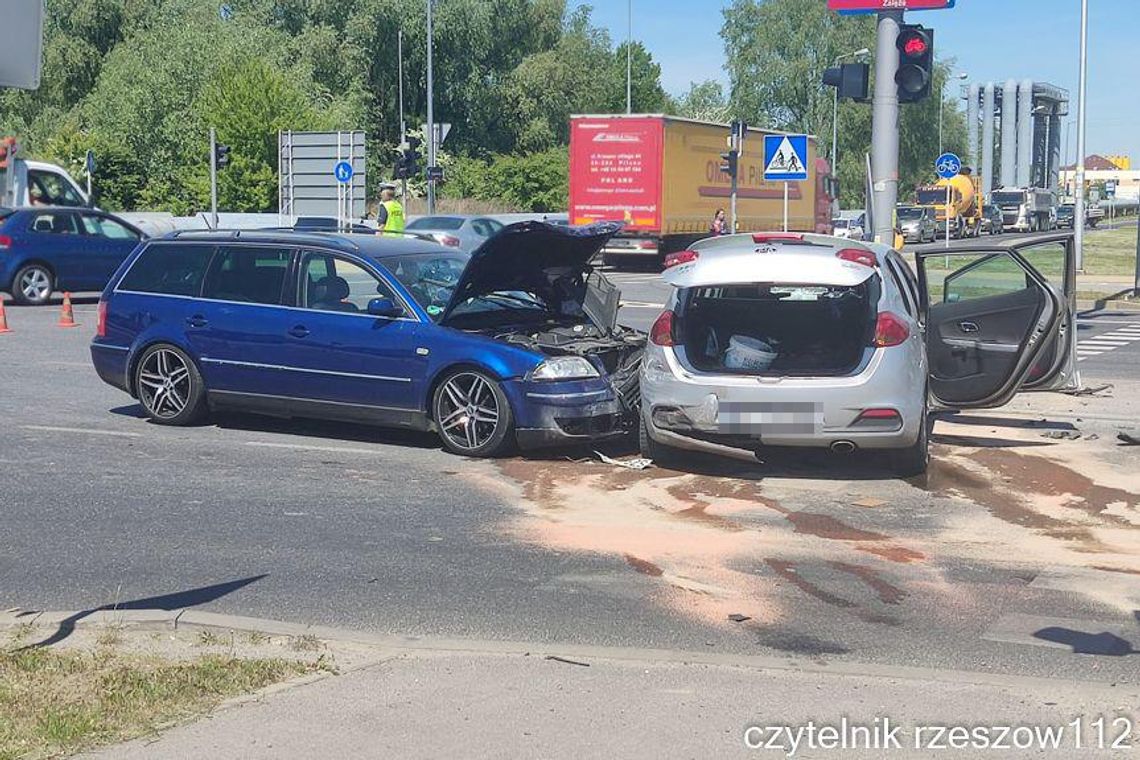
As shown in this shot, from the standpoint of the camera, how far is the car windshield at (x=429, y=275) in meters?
11.0

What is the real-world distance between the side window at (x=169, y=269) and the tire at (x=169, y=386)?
488 millimetres

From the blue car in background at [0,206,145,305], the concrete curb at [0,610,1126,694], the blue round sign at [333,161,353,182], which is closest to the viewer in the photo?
the concrete curb at [0,610,1126,694]

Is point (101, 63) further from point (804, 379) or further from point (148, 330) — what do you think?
point (804, 379)

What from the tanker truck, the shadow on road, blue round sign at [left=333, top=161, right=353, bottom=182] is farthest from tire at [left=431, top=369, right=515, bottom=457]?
the tanker truck

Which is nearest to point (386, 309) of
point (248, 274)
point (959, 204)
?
point (248, 274)

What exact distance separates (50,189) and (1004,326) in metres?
23.4

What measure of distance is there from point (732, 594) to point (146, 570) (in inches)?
115

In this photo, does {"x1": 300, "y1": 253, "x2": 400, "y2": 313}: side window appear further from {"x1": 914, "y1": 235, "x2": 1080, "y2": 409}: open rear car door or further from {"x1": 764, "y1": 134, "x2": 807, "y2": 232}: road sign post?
{"x1": 764, "y1": 134, "x2": 807, "y2": 232}: road sign post

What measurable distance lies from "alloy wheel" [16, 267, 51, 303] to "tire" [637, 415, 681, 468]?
16748 mm

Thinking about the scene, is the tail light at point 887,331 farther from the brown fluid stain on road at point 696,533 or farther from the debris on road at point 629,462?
the debris on road at point 629,462

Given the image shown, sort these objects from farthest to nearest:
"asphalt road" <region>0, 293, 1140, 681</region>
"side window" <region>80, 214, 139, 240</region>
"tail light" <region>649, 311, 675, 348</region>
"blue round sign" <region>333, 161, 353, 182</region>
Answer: "blue round sign" <region>333, 161, 353, 182</region> → "side window" <region>80, 214, 139, 240</region> → "tail light" <region>649, 311, 675, 348</region> → "asphalt road" <region>0, 293, 1140, 681</region>

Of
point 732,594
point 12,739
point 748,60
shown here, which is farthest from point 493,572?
point 748,60

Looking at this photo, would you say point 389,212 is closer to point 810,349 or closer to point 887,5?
point 887,5

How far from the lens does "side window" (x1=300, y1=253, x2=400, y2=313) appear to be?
1111cm
